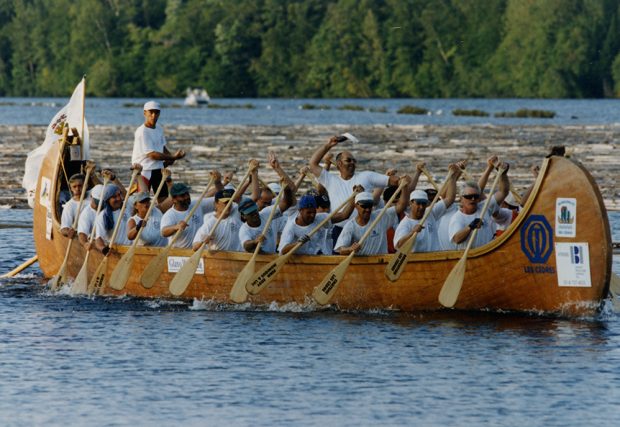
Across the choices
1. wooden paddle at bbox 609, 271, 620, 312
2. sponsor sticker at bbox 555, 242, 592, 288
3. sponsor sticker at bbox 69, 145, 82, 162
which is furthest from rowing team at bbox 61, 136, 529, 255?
sponsor sticker at bbox 69, 145, 82, 162

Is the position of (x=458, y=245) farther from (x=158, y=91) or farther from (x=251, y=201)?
(x=158, y=91)

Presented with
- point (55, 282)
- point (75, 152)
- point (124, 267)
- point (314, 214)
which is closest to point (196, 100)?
point (75, 152)

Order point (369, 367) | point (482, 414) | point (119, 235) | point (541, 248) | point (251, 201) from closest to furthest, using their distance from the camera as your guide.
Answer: point (482, 414)
point (369, 367)
point (541, 248)
point (251, 201)
point (119, 235)

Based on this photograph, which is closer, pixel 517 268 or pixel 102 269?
pixel 517 268

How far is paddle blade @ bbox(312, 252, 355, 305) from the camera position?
646 inches

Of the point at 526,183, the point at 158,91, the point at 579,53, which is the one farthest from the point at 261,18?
the point at 526,183

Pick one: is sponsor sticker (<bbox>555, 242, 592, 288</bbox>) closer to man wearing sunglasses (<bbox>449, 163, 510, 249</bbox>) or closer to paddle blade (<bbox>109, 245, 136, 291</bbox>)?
man wearing sunglasses (<bbox>449, 163, 510, 249</bbox>)

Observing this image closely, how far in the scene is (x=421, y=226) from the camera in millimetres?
16094

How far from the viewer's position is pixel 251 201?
17.1 meters

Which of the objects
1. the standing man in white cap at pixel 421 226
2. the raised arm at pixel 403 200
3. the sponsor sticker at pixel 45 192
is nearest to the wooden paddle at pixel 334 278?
the standing man in white cap at pixel 421 226

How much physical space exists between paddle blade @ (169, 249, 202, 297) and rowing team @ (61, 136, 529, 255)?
0.84 feet

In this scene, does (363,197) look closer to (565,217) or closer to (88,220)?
(565,217)

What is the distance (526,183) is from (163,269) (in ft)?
53.7

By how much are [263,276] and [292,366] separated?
256 cm
